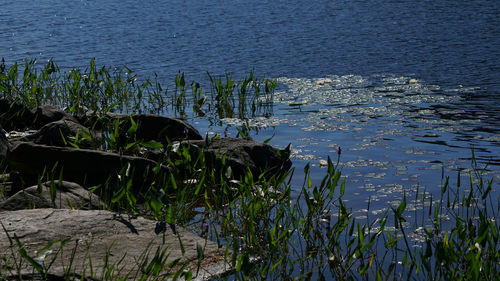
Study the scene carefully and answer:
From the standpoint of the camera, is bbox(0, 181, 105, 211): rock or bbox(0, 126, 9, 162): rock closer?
bbox(0, 181, 105, 211): rock

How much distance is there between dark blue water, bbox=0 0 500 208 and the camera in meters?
7.48

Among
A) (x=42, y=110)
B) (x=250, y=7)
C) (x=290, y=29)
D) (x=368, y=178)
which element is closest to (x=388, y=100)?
(x=368, y=178)

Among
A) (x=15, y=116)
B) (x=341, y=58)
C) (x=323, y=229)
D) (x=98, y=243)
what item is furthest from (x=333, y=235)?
(x=341, y=58)

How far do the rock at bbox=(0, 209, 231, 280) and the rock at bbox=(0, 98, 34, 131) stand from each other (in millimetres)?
4286

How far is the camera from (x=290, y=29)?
1739 centimetres

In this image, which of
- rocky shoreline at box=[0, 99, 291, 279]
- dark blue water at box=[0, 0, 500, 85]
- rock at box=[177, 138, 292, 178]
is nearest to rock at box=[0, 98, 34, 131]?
rocky shoreline at box=[0, 99, 291, 279]

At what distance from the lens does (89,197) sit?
532cm

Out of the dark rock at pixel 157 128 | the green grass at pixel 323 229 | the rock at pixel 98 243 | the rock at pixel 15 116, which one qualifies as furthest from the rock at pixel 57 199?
the rock at pixel 15 116

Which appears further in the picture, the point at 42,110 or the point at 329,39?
the point at 329,39

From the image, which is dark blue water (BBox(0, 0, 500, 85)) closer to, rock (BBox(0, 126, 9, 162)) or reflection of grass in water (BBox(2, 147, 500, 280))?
rock (BBox(0, 126, 9, 162))

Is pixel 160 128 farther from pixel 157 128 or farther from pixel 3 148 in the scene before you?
pixel 3 148

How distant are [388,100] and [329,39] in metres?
5.81

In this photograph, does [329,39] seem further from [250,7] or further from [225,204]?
[225,204]

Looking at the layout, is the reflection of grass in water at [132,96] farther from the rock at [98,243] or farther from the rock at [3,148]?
the rock at [98,243]
